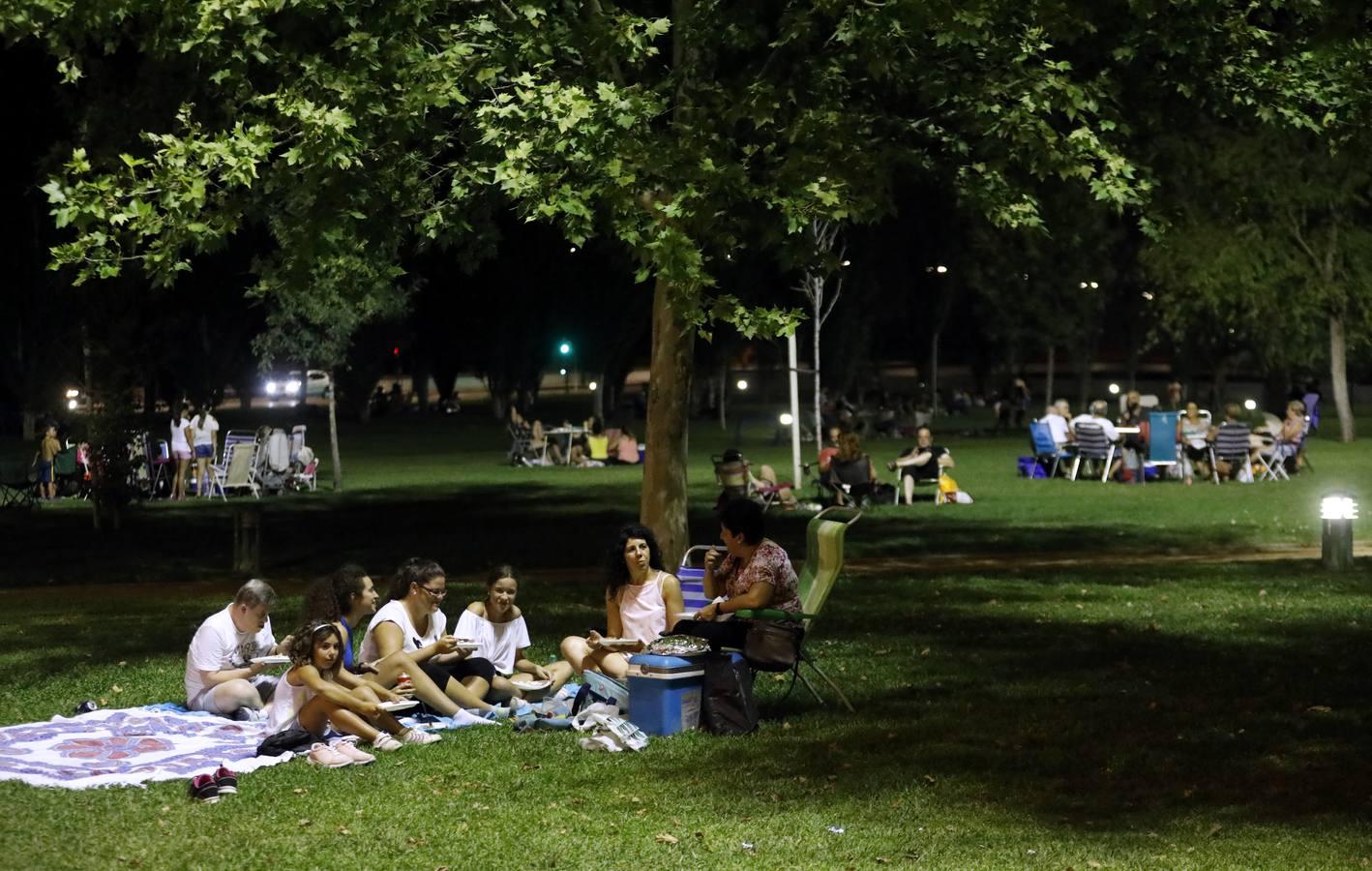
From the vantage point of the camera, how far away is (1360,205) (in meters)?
45.2

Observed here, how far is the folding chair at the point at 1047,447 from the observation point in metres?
31.6

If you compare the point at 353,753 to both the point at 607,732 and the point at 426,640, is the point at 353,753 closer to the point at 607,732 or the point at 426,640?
the point at 607,732

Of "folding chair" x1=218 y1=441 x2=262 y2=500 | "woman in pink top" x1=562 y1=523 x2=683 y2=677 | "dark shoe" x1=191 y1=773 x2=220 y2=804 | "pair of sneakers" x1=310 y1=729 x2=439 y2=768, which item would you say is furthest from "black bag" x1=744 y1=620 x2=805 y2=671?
"folding chair" x1=218 y1=441 x2=262 y2=500

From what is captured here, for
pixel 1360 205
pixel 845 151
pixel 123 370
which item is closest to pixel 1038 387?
pixel 1360 205

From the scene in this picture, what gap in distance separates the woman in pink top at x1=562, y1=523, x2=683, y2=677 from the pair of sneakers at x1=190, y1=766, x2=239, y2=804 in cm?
308

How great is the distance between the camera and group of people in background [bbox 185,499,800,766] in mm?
10211

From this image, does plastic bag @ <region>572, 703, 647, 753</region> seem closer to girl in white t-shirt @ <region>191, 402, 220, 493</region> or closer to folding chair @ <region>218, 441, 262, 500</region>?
girl in white t-shirt @ <region>191, 402, 220, 493</region>

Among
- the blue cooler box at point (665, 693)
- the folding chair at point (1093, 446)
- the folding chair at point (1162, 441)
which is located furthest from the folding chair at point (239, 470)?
the blue cooler box at point (665, 693)

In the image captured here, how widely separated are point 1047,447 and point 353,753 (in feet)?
76.7

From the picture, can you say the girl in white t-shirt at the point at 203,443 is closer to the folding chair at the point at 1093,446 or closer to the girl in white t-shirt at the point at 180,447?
the girl in white t-shirt at the point at 180,447

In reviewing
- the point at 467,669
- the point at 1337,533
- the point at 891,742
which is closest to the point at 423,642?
the point at 467,669

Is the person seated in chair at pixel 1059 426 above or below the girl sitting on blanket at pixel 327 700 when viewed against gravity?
above

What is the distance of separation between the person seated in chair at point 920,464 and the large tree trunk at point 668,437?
1024 cm

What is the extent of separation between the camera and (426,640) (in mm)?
11367
